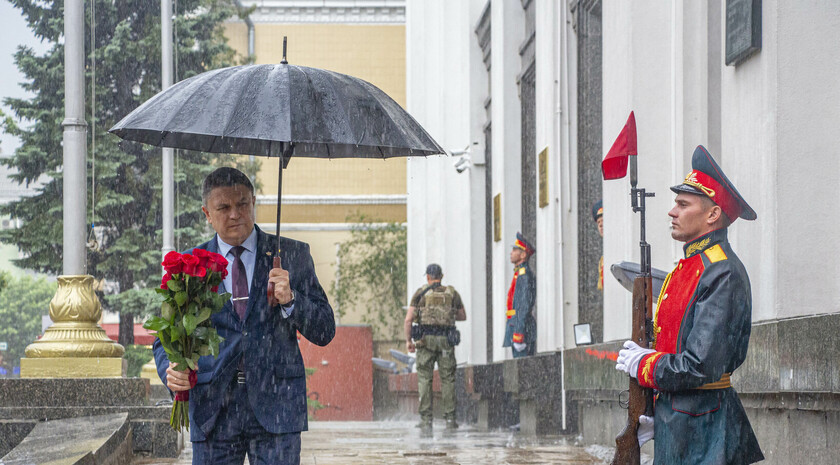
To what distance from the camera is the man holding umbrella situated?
4.69 metres

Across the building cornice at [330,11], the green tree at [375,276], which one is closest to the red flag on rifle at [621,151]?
the green tree at [375,276]

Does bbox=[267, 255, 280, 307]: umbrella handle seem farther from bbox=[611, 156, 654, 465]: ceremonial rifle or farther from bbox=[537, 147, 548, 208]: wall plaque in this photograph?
bbox=[537, 147, 548, 208]: wall plaque

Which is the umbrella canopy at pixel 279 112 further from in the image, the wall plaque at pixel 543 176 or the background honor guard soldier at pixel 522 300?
the background honor guard soldier at pixel 522 300

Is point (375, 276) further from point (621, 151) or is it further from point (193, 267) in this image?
point (193, 267)

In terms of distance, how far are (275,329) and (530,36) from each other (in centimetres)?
1313

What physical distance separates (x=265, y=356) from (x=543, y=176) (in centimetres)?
1029

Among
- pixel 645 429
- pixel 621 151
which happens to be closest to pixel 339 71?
pixel 621 151

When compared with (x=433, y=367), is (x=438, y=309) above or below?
above

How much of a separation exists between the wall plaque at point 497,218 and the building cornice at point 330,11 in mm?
29649

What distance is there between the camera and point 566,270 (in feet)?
46.6

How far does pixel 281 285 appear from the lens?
4.72 m

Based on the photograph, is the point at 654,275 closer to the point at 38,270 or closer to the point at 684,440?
the point at 684,440

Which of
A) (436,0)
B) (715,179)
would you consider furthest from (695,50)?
(436,0)

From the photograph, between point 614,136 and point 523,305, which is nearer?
point 614,136
